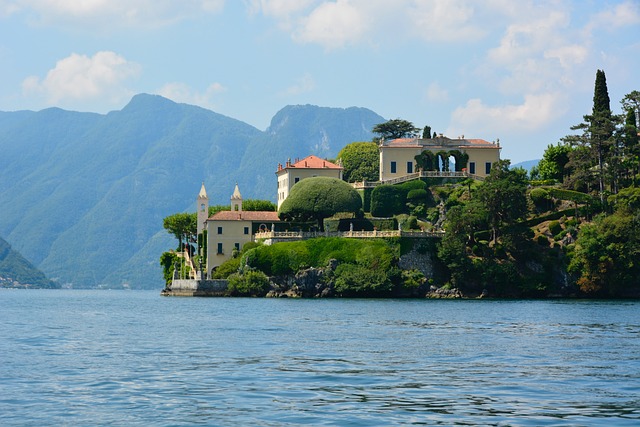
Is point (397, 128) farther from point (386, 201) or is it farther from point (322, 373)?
point (322, 373)

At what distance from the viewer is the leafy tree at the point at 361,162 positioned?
12738cm

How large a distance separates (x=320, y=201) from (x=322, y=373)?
235 ft

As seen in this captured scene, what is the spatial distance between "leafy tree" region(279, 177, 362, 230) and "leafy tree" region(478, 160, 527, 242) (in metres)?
15.8

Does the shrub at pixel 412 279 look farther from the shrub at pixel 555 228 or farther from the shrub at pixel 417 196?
the shrub at pixel 417 196

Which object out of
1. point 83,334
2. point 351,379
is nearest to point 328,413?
point 351,379

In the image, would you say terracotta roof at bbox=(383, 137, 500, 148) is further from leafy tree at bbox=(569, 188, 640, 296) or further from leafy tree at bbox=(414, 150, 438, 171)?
leafy tree at bbox=(569, 188, 640, 296)

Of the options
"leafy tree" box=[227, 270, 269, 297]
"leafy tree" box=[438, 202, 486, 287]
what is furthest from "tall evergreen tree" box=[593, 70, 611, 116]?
"leafy tree" box=[227, 270, 269, 297]

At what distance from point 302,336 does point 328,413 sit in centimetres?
2067

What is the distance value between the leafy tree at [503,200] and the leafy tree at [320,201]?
51.7 feet

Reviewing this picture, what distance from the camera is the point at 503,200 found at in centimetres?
9069

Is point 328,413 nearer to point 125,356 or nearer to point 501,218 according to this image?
point 125,356

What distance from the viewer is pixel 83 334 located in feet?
154

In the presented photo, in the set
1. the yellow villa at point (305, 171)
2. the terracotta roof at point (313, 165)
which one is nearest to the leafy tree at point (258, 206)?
the yellow villa at point (305, 171)

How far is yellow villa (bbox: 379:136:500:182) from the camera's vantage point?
4441 inches
